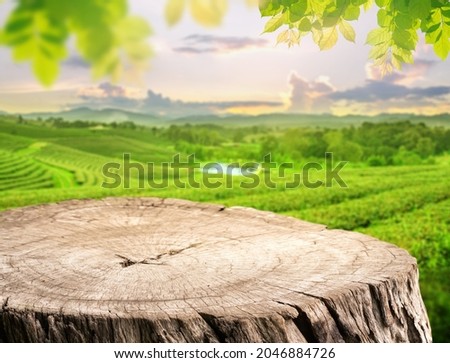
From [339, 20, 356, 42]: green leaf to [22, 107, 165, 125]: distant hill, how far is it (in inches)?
176

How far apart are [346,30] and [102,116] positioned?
4.62 metres

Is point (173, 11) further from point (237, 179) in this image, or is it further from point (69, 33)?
point (237, 179)

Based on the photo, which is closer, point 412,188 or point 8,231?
point 8,231

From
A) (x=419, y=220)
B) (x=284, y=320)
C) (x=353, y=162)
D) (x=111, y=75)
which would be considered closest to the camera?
(x=111, y=75)

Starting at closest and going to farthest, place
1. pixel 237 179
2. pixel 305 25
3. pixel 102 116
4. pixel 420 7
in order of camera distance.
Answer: pixel 420 7 → pixel 305 25 → pixel 102 116 → pixel 237 179

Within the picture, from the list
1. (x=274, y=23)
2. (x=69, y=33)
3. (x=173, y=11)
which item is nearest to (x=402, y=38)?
(x=274, y=23)

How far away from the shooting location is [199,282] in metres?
1.87

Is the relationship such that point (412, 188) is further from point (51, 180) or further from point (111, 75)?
point (111, 75)

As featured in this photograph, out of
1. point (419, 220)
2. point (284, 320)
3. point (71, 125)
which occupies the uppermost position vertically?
point (71, 125)

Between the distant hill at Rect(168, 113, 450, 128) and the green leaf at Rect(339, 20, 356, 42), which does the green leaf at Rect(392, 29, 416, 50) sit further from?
the distant hill at Rect(168, 113, 450, 128)

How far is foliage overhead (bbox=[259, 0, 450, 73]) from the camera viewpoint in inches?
73.2

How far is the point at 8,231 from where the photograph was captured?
244 centimetres
